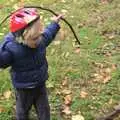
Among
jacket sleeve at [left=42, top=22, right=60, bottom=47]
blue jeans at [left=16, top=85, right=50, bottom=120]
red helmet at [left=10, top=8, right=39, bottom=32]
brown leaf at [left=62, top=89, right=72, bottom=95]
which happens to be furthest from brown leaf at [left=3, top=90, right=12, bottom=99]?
red helmet at [left=10, top=8, right=39, bottom=32]

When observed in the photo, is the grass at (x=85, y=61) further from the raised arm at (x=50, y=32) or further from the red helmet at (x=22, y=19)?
the red helmet at (x=22, y=19)

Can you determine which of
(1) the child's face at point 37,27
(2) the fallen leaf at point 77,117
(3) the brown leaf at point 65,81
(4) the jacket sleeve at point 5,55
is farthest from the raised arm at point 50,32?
(3) the brown leaf at point 65,81

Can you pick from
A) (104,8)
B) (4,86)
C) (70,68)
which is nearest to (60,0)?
(104,8)

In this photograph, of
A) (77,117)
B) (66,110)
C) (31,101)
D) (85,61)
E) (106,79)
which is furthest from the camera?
(85,61)

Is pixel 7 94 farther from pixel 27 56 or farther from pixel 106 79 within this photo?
pixel 27 56

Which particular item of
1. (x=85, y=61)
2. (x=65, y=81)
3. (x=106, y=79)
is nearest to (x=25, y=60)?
(x=65, y=81)

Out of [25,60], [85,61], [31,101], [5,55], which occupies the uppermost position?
[5,55]

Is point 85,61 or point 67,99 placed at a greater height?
point 85,61

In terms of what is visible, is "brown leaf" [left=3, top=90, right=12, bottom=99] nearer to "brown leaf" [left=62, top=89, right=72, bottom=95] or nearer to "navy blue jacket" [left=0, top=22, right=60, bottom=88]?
"brown leaf" [left=62, top=89, right=72, bottom=95]

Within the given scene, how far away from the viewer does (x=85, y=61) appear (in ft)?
20.2

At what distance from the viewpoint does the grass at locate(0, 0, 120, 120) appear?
5.21 m

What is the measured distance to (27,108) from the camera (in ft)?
14.6

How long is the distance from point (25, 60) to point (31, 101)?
0.56 m

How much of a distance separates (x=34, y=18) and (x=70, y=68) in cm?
233
